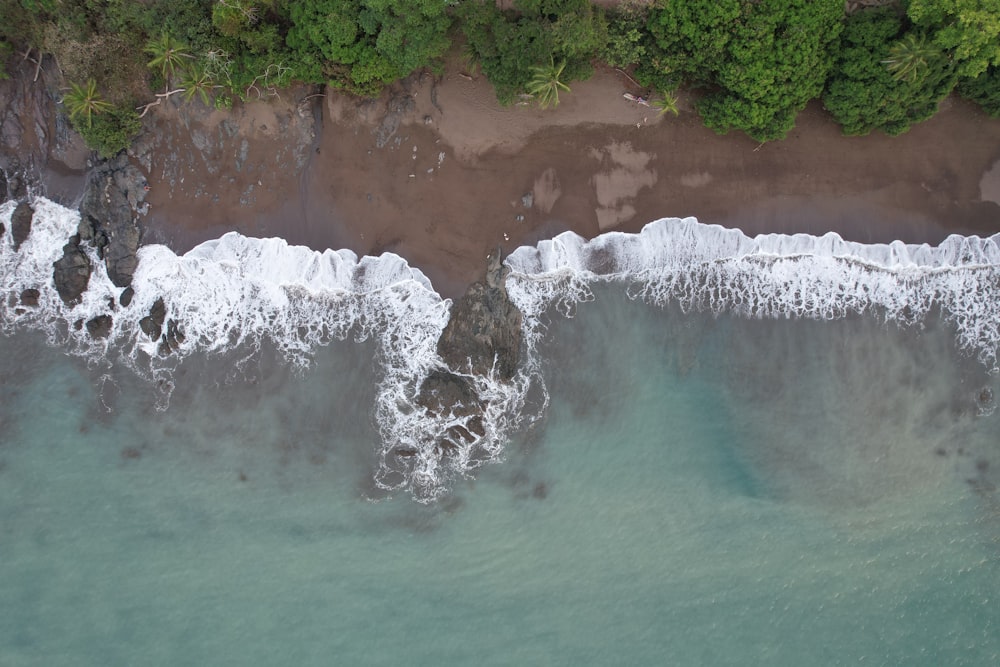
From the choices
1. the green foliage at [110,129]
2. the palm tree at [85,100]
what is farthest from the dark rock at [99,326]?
the palm tree at [85,100]

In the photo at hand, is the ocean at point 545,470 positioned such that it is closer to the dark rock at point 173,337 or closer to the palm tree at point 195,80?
the dark rock at point 173,337

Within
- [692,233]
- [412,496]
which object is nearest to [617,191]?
[692,233]

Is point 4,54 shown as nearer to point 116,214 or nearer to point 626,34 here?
point 116,214

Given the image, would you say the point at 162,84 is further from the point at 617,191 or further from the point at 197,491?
the point at 617,191

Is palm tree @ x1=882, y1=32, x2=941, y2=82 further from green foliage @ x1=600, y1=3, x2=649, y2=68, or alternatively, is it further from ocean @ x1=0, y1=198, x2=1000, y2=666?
green foliage @ x1=600, y1=3, x2=649, y2=68

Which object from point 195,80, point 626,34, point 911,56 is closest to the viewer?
point 911,56

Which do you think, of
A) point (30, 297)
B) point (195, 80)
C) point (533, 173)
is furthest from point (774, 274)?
point (30, 297)

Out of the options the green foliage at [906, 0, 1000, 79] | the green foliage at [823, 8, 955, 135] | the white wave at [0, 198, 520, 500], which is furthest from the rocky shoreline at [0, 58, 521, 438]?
the green foliage at [906, 0, 1000, 79]
